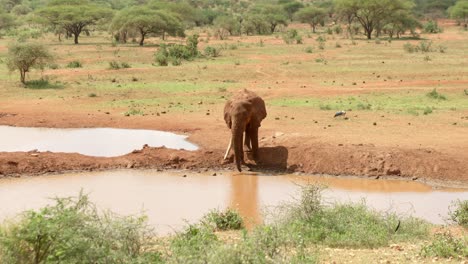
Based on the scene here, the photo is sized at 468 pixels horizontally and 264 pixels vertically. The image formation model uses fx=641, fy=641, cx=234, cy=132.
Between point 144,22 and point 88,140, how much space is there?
2416cm

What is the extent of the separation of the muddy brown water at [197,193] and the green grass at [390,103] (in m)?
6.86

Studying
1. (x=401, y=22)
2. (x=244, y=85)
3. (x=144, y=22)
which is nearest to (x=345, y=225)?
(x=244, y=85)

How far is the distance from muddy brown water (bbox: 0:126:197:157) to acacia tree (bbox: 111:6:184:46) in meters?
22.1

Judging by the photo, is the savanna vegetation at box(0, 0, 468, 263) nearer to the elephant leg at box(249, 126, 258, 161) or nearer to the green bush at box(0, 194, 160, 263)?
the green bush at box(0, 194, 160, 263)

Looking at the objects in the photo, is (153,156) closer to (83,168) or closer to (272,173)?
(83,168)

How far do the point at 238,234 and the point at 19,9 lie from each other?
6902 centimetres

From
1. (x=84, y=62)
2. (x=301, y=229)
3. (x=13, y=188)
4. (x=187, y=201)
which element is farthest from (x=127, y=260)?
(x=84, y=62)

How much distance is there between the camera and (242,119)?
14.0 meters

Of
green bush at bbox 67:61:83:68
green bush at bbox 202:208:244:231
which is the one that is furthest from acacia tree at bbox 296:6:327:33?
green bush at bbox 202:208:244:231

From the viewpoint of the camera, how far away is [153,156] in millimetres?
15000

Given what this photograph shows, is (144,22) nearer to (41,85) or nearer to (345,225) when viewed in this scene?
(41,85)

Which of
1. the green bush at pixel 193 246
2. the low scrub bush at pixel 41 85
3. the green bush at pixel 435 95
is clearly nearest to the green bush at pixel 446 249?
the green bush at pixel 193 246

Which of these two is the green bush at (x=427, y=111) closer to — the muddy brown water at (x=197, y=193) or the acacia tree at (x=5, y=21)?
the muddy brown water at (x=197, y=193)

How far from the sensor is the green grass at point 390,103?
20172mm
